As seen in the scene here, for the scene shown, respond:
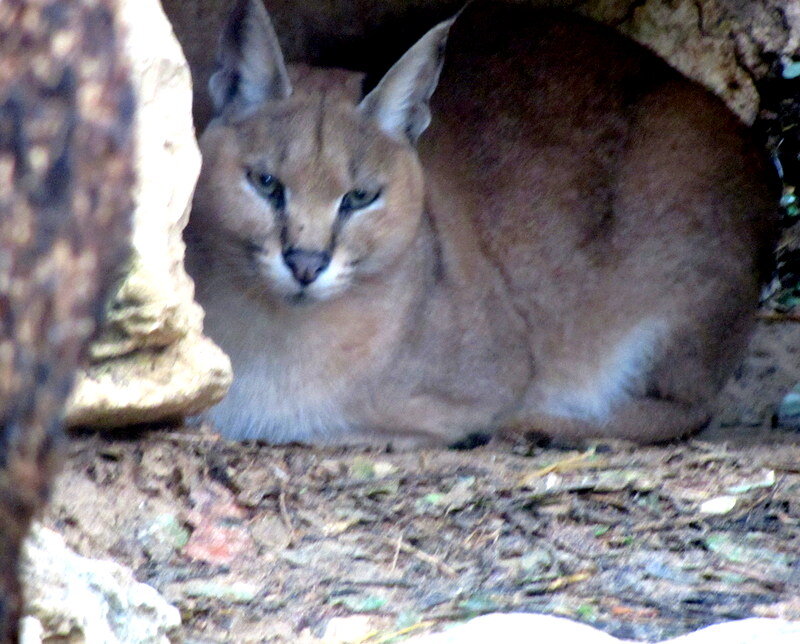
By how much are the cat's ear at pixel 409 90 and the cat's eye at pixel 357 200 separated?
26 centimetres

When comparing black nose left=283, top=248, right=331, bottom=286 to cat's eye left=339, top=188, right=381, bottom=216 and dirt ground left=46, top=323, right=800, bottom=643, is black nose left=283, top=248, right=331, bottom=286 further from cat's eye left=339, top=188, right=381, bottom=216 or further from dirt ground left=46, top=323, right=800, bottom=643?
dirt ground left=46, top=323, right=800, bottom=643

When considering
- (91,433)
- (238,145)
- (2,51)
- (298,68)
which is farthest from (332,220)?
(2,51)

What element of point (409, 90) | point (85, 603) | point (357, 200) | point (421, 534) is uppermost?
point (409, 90)

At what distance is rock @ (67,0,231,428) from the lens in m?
2.95

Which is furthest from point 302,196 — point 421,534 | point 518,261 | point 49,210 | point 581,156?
point 49,210

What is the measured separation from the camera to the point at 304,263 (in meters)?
3.79

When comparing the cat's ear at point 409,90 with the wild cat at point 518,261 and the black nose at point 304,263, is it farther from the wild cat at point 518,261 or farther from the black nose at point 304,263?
the black nose at point 304,263

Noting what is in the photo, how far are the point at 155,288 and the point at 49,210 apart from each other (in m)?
1.47

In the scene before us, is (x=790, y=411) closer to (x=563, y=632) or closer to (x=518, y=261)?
(x=518, y=261)

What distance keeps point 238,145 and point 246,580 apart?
1493 mm

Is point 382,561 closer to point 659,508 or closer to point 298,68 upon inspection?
point 659,508

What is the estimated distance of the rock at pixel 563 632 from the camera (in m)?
2.57

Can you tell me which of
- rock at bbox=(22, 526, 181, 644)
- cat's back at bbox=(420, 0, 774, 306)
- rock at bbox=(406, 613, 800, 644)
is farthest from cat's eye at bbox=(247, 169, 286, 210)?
rock at bbox=(406, 613, 800, 644)

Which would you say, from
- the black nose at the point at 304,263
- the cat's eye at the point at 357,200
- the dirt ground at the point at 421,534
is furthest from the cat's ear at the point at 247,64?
the dirt ground at the point at 421,534
